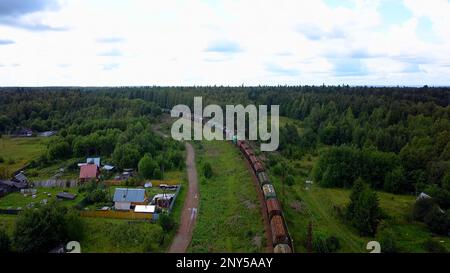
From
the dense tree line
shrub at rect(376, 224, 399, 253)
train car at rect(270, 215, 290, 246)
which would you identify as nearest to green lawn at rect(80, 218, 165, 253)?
train car at rect(270, 215, 290, 246)

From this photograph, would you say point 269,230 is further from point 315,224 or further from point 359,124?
point 359,124

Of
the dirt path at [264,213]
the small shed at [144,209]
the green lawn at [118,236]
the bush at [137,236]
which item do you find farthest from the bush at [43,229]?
the dirt path at [264,213]

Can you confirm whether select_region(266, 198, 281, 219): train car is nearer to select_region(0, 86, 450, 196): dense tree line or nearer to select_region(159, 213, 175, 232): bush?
select_region(159, 213, 175, 232): bush

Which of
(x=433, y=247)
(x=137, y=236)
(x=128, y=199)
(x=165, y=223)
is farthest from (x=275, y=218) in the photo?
(x=128, y=199)

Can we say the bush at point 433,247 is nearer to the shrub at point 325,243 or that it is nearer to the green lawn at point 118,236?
the shrub at point 325,243

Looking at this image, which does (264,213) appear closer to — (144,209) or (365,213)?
(365,213)
